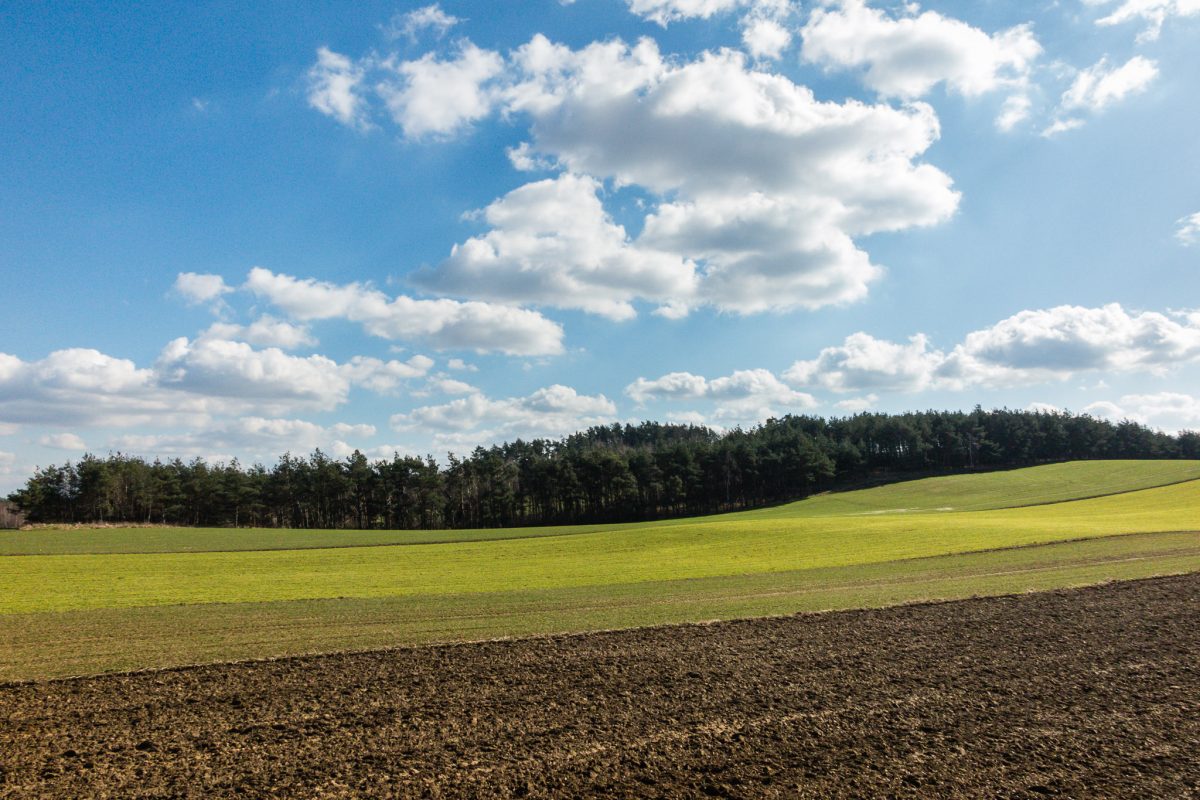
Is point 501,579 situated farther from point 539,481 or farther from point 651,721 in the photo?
point 539,481

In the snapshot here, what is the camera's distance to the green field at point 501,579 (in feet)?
61.2

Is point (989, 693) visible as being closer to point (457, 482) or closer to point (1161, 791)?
point (1161, 791)

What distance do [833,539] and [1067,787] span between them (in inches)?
1536

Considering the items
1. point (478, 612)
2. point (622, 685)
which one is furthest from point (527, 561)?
point (622, 685)

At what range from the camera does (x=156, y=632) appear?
19219 millimetres


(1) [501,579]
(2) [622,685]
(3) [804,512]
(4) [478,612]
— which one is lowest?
(3) [804,512]

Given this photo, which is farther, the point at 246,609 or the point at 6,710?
the point at 246,609

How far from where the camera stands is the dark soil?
882 centimetres

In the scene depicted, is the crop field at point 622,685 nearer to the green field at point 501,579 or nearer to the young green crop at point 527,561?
the green field at point 501,579

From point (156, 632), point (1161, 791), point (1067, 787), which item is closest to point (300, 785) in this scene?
point (1067, 787)

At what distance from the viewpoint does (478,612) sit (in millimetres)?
21812

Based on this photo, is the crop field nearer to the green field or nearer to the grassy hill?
the green field

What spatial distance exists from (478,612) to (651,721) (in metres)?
11.9

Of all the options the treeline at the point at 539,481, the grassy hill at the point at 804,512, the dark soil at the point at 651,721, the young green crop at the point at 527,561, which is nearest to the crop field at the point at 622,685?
the dark soil at the point at 651,721
